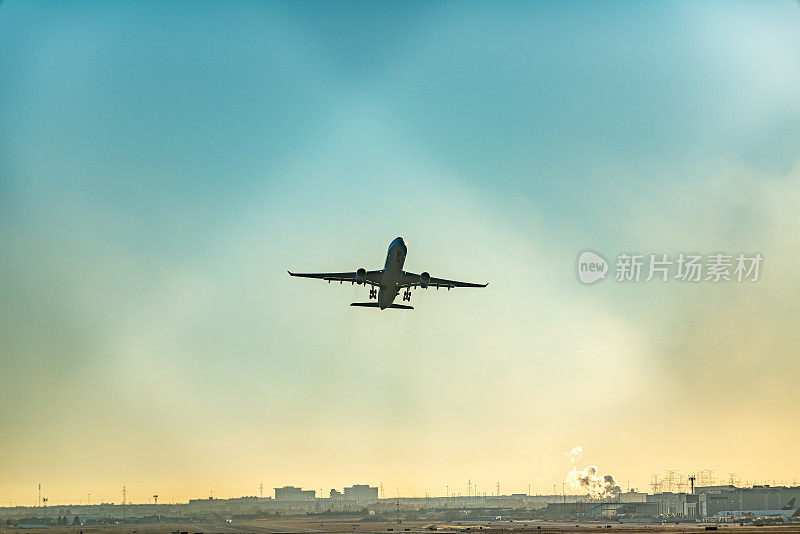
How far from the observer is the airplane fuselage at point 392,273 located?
4220 inches

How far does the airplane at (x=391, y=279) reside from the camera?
108 m

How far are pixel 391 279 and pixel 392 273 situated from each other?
1850mm

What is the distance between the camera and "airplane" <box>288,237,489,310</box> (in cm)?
10826

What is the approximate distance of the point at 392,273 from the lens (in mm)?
111000

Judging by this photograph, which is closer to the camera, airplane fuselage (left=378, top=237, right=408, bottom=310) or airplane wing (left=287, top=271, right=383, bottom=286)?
airplane fuselage (left=378, top=237, right=408, bottom=310)

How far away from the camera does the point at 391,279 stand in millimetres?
112625

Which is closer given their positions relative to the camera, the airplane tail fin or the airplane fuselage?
the airplane fuselage

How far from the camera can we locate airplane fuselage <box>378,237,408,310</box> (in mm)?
107188

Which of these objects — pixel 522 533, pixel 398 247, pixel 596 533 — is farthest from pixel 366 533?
pixel 398 247

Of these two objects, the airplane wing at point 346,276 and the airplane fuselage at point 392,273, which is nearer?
the airplane fuselage at point 392,273

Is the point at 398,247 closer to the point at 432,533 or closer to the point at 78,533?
the point at 432,533

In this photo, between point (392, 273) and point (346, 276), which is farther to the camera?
point (346, 276)

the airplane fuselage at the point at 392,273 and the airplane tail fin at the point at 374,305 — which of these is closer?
the airplane fuselage at the point at 392,273

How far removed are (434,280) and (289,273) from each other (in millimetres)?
22119
